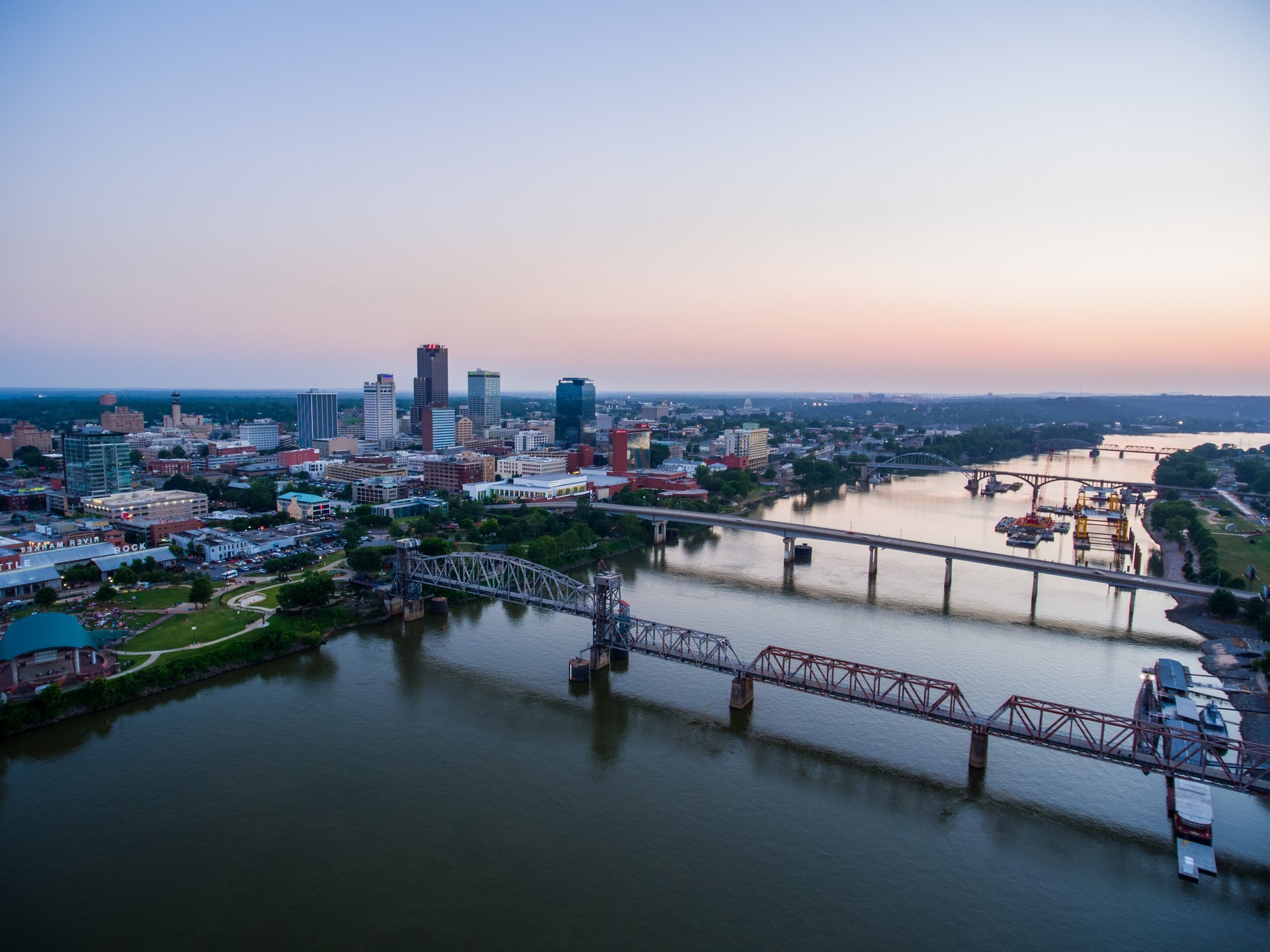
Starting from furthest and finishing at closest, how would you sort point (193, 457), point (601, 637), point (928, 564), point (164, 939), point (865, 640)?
point (193, 457) < point (928, 564) < point (865, 640) < point (601, 637) < point (164, 939)

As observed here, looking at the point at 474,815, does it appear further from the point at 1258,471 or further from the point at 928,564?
the point at 1258,471

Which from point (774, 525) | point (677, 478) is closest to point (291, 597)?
point (774, 525)

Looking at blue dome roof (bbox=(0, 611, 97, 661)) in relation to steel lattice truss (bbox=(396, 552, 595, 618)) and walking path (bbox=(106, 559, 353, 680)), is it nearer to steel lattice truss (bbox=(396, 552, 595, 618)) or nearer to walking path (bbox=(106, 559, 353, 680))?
walking path (bbox=(106, 559, 353, 680))

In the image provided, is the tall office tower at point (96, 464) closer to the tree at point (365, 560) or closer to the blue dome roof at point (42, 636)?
the tree at point (365, 560)

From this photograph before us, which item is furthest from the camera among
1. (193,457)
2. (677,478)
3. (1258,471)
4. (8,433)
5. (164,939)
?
(8,433)

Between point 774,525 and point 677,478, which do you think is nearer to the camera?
point 774,525

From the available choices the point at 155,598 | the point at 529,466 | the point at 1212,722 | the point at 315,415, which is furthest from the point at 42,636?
the point at 315,415

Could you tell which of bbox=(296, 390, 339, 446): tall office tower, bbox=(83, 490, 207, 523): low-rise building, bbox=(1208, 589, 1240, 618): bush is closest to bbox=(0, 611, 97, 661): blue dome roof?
bbox=(83, 490, 207, 523): low-rise building
